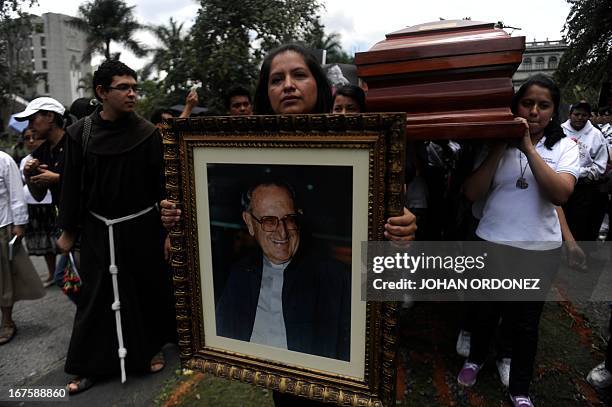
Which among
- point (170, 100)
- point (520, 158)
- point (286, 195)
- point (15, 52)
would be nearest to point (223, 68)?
point (170, 100)

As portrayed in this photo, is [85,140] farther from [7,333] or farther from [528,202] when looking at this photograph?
[528,202]

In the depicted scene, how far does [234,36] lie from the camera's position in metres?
7.74

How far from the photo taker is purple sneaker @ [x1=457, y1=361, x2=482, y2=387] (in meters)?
2.60

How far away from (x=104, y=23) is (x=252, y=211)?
101 feet

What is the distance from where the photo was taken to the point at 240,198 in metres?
1.25

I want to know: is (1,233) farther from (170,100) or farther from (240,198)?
(170,100)

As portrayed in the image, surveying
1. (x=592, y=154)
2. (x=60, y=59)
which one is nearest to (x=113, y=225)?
(x=592, y=154)

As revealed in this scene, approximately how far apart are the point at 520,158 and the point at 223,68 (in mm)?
6386

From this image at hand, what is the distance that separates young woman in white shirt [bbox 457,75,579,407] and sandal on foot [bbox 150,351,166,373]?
235 centimetres

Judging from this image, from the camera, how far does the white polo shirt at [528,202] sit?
80.0 inches

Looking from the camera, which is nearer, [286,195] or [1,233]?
[286,195]

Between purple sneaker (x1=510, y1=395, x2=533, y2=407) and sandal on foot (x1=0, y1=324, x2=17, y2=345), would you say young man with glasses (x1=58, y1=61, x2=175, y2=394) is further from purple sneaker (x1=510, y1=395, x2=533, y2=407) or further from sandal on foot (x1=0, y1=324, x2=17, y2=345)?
purple sneaker (x1=510, y1=395, x2=533, y2=407)

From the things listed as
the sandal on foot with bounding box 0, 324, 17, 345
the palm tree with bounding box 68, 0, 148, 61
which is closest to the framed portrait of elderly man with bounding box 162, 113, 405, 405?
the sandal on foot with bounding box 0, 324, 17, 345

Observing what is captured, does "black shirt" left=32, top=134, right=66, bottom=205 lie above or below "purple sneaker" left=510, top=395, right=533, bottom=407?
above
